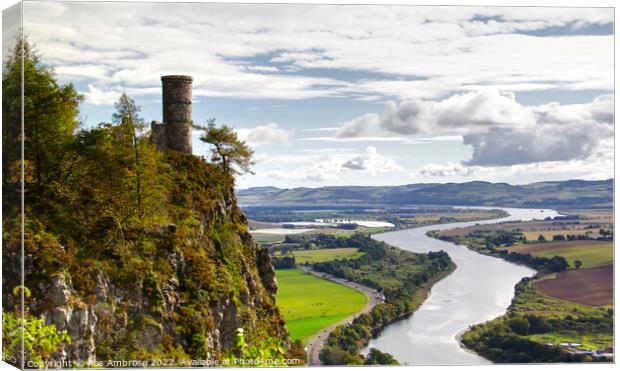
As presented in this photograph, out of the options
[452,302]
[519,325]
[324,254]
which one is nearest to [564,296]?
[519,325]

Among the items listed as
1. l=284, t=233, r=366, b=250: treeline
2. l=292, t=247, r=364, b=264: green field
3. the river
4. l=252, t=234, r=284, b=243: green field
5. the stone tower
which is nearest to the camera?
the river

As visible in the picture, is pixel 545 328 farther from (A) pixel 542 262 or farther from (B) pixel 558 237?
(A) pixel 542 262

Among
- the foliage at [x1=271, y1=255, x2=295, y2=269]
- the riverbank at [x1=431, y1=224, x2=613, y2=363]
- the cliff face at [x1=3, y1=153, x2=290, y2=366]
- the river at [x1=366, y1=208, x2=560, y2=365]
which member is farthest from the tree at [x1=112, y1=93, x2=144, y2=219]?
the foliage at [x1=271, y1=255, x2=295, y2=269]

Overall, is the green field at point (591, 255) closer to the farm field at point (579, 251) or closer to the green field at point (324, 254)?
the farm field at point (579, 251)

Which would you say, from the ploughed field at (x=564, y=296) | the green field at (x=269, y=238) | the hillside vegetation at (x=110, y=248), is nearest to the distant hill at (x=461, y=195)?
the ploughed field at (x=564, y=296)

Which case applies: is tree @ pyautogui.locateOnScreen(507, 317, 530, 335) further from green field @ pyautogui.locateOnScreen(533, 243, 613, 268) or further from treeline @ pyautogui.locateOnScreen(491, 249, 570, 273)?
treeline @ pyautogui.locateOnScreen(491, 249, 570, 273)

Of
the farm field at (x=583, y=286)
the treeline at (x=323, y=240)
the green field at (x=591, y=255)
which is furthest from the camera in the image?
the treeline at (x=323, y=240)
